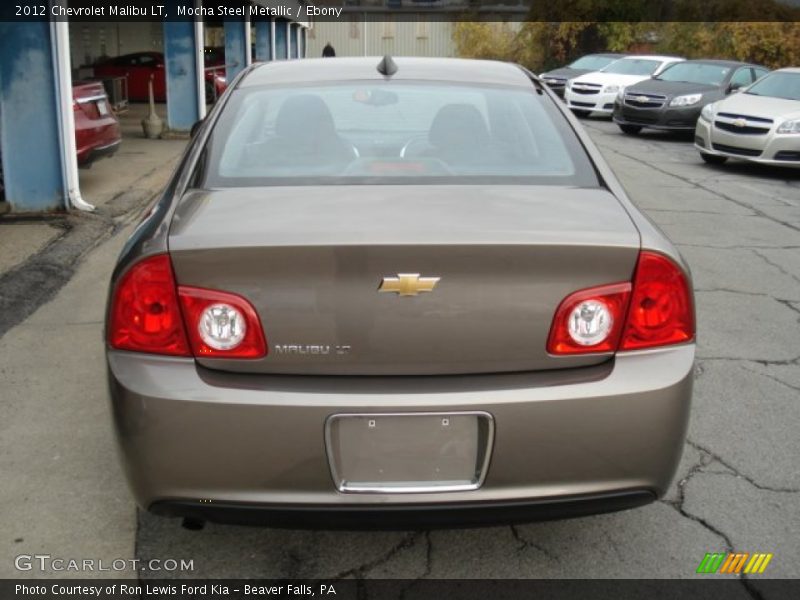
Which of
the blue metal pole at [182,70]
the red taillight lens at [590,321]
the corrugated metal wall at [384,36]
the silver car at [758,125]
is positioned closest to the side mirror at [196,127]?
the red taillight lens at [590,321]

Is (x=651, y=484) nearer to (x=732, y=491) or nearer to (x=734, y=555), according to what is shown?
(x=734, y=555)

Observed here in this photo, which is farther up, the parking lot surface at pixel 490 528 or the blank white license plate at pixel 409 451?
the blank white license plate at pixel 409 451

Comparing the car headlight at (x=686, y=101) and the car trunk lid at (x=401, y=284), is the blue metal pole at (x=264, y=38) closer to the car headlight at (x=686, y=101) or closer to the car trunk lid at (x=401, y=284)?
the car headlight at (x=686, y=101)

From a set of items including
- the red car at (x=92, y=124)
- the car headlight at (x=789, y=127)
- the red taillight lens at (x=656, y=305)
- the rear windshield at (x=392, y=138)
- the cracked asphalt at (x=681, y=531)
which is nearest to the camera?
the red taillight lens at (x=656, y=305)

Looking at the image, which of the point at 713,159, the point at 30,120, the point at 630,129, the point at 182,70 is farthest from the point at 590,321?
the point at 630,129

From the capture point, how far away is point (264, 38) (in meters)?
22.4

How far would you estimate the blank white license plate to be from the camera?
211 centimetres

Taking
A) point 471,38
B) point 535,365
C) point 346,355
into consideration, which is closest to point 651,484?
point 535,365

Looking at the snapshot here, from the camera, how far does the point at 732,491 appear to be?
10.1 ft

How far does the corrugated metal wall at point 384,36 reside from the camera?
53812mm

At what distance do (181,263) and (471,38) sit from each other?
42521 mm

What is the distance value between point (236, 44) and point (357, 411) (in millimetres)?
17650

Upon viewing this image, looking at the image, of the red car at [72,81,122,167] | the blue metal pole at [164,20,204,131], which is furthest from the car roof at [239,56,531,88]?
the blue metal pole at [164,20,204,131]

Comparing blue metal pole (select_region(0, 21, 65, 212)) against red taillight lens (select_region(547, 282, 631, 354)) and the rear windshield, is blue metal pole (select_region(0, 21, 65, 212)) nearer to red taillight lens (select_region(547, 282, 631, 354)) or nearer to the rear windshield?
the rear windshield
